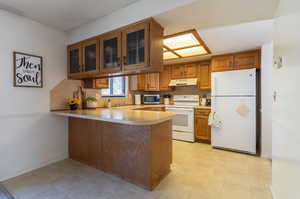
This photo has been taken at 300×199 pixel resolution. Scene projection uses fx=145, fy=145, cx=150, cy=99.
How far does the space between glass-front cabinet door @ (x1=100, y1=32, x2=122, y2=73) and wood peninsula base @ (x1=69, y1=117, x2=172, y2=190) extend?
32.7 inches

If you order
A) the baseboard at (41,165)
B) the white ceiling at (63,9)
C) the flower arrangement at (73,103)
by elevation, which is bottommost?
the baseboard at (41,165)

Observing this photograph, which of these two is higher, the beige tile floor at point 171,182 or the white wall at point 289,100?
the white wall at point 289,100

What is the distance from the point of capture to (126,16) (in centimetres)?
189

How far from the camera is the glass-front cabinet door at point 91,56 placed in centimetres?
227

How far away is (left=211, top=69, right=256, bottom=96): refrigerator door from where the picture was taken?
298cm

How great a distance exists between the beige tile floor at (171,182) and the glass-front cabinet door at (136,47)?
1.60 m

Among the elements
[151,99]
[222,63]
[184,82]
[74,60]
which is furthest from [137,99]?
[222,63]

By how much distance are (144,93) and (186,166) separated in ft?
10.1

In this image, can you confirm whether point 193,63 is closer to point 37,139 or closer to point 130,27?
point 130,27

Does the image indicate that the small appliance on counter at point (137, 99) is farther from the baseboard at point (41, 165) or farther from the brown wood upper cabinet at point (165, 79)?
the baseboard at point (41, 165)

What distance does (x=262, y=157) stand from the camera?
2.87 m

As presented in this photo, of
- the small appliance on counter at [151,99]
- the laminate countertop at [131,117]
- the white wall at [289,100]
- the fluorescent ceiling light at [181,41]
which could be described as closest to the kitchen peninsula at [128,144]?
the laminate countertop at [131,117]

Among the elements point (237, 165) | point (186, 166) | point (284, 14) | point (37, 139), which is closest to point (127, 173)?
point (186, 166)

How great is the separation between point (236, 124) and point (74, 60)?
350 centimetres
